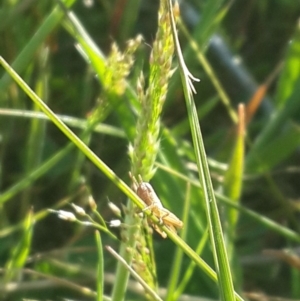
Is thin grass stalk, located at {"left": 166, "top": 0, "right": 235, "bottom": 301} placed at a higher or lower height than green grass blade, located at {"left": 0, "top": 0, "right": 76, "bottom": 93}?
lower

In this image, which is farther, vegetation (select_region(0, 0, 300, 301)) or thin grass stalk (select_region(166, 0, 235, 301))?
vegetation (select_region(0, 0, 300, 301))

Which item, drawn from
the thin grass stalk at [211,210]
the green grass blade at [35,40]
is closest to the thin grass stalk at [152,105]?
the thin grass stalk at [211,210]

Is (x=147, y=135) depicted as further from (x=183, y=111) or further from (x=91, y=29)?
(x=91, y=29)

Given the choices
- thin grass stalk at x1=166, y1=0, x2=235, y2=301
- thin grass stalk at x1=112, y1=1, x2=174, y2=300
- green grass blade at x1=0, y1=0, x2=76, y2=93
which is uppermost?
green grass blade at x1=0, y1=0, x2=76, y2=93

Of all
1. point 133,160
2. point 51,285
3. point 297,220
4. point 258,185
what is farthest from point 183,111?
point 133,160

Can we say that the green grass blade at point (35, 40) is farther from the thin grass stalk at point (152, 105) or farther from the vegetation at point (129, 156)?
the thin grass stalk at point (152, 105)

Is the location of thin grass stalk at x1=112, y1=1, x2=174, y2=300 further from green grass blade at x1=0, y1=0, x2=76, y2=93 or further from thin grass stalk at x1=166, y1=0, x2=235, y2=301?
green grass blade at x1=0, y1=0, x2=76, y2=93

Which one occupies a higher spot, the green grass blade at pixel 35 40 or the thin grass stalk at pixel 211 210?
the green grass blade at pixel 35 40

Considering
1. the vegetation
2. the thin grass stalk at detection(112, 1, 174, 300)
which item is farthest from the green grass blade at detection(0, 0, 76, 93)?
the thin grass stalk at detection(112, 1, 174, 300)
